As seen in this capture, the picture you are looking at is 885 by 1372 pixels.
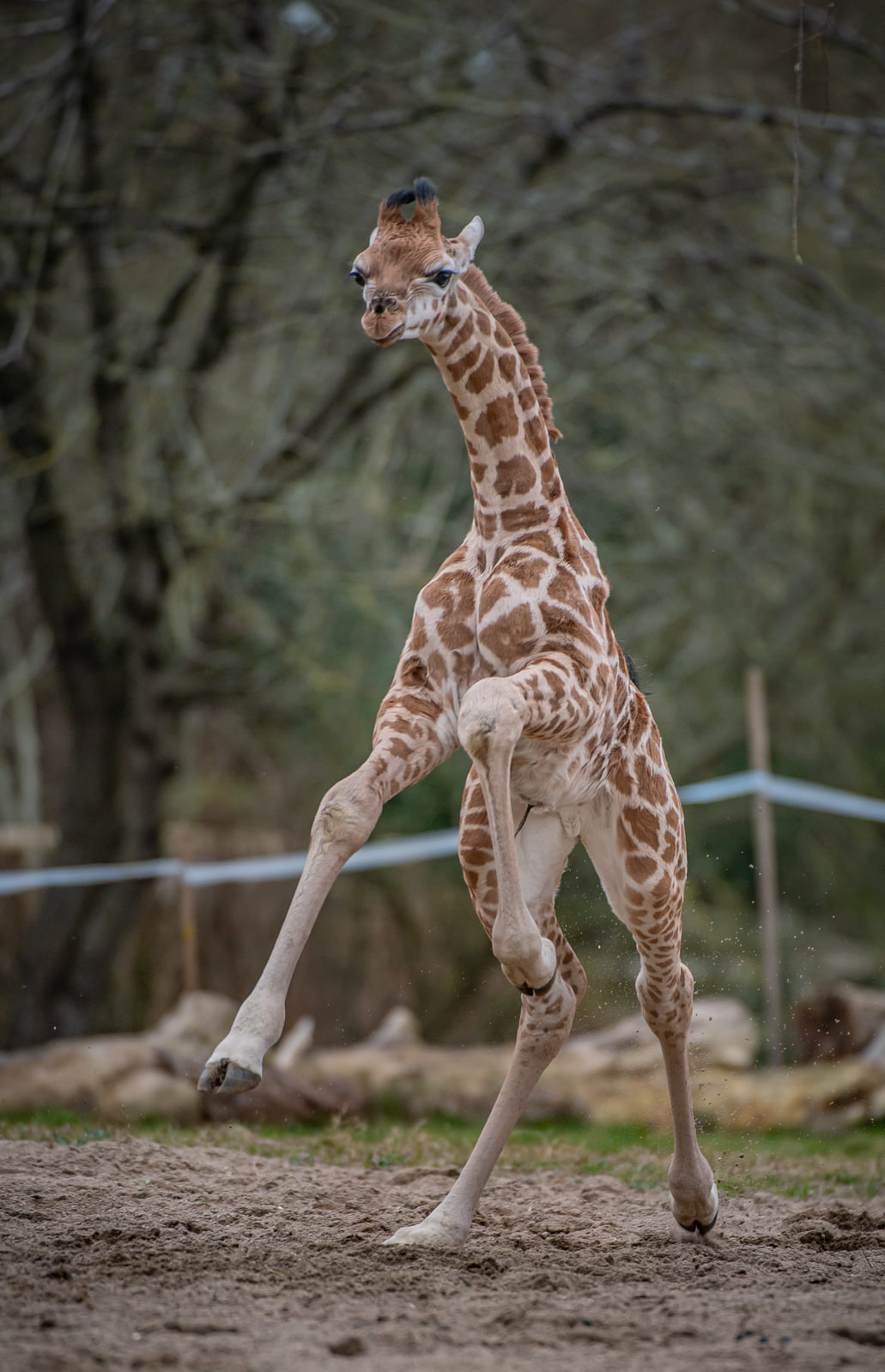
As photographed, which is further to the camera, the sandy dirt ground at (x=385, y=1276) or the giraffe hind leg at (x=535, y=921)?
the giraffe hind leg at (x=535, y=921)

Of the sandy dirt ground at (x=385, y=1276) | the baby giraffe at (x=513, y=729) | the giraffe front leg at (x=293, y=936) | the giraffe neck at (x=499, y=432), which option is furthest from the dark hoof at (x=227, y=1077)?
the giraffe neck at (x=499, y=432)

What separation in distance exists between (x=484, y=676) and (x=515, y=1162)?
2.65 meters

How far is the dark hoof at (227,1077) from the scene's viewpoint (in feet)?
9.89

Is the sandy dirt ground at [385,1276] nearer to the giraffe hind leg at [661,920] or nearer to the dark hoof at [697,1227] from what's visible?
the dark hoof at [697,1227]

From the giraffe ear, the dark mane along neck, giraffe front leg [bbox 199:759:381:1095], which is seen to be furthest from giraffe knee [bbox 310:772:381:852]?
the giraffe ear

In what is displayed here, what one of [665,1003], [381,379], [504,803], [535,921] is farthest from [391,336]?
[381,379]

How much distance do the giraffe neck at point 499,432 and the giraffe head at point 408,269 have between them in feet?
0.46

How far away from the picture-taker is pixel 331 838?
3.43 metres

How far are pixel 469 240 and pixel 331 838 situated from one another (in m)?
1.81

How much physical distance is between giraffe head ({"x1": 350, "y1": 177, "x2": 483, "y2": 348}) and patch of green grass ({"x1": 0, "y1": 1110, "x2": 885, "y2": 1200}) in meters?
3.32

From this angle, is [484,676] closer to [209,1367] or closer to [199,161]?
[209,1367]

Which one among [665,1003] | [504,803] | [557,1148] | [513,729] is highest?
[513,729]

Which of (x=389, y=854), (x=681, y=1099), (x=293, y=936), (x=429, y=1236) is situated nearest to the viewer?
(x=293, y=936)

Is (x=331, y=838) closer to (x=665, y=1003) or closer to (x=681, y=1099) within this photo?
(x=665, y=1003)
